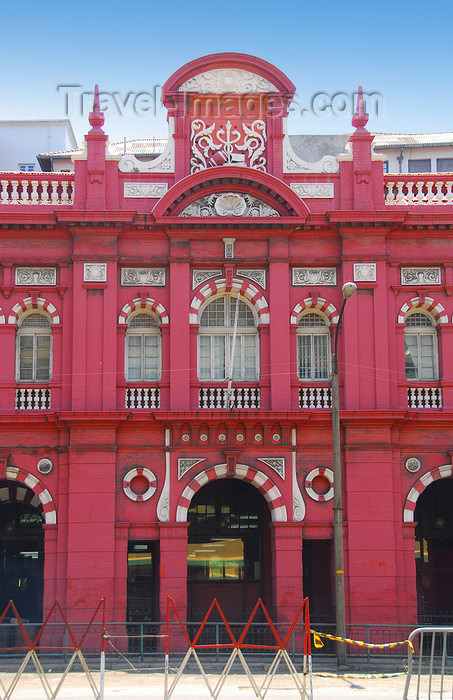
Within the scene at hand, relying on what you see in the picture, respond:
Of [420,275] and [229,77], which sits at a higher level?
[229,77]

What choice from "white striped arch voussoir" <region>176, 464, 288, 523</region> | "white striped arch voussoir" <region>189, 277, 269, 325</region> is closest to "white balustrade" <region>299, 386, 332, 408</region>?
"white striped arch voussoir" <region>189, 277, 269, 325</region>

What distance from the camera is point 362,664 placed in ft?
81.3

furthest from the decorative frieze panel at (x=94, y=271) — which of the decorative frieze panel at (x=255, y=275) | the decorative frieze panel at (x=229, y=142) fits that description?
the decorative frieze panel at (x=229, y=142)

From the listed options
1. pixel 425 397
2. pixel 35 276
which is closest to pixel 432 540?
pixel 425 397

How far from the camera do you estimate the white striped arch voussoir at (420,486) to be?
91.7 feet

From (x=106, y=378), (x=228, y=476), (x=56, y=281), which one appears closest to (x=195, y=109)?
(x=56, y=281)

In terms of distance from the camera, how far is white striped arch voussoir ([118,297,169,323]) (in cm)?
2873

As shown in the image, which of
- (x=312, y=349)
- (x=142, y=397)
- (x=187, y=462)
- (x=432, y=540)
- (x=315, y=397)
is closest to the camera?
(x=187, y=462)

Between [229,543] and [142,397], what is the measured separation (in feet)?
18.7

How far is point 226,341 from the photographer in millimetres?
29250

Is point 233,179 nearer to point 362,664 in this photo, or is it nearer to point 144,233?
point 144,233

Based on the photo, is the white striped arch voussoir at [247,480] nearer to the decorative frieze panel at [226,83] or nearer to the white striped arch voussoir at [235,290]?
the white striped arch voussoir at [235,290]

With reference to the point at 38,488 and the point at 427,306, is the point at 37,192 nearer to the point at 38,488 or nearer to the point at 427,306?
the point at 38,488

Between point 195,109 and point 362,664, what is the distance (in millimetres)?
16354
